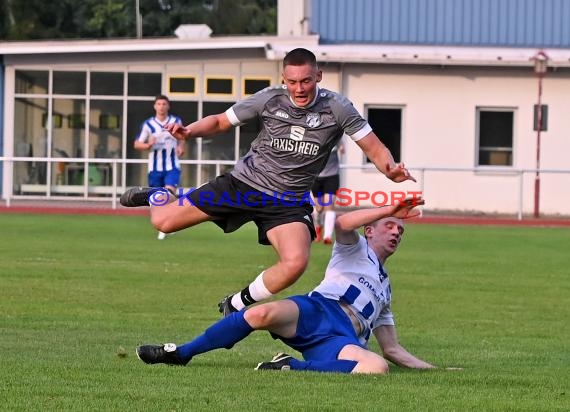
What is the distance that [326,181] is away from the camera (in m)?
22.4

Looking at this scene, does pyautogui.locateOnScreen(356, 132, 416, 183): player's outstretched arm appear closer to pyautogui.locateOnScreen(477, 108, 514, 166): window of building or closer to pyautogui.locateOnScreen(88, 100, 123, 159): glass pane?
pyautogui.locateOnScreen(477, 108, 514, 166): window of building

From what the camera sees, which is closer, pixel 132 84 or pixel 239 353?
pixel 239 353

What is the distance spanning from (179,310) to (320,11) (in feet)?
80.7

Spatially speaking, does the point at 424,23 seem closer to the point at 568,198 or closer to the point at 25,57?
the point at 568,198

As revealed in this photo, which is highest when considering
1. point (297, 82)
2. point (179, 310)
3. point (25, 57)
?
point (25, 57)

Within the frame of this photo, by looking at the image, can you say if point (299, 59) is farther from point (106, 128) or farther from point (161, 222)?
point (106, 128)

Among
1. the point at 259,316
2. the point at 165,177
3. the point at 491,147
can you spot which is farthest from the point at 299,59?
the point at 491,147

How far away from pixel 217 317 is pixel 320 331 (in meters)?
4.23

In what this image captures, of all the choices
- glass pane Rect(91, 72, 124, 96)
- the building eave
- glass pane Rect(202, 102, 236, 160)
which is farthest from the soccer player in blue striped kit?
glass pane Rect(91, 72, 124, 96)

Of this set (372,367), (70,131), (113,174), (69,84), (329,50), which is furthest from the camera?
(70,131)

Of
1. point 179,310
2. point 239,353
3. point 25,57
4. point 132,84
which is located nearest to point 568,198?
point 132,84

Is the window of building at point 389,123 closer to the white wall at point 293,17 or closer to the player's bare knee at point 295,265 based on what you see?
the white wall at point 293,17

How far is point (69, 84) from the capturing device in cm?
3691

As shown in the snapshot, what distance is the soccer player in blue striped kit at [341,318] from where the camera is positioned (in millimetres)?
8242
